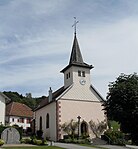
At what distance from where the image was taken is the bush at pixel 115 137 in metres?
36.0

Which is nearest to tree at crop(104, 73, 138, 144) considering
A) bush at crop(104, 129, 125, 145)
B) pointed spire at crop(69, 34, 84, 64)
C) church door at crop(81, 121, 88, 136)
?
bush at crop(104, 129, 125, 145)

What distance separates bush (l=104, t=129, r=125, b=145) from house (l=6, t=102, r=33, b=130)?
30.4 meters

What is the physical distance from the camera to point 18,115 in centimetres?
6538

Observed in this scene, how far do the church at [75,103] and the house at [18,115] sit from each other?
66.7ft

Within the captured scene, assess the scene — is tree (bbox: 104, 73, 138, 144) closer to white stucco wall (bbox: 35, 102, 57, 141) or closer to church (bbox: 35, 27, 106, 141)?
church (bbox: 35, 27, 106, 141)

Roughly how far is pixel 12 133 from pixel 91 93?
14.9m

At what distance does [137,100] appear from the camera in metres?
21.5

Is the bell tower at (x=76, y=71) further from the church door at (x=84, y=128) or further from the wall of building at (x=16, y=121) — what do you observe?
the wall of building at (x=16, y=121)

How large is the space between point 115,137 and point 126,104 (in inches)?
645

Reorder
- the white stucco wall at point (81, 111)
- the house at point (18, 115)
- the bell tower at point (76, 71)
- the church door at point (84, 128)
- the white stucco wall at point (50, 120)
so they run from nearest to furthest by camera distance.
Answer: the white stucco wall at point (81, 111) < the white stucco wall at point (50, 120) < the church door at point (84, 128) < the bell tower at point (76, 71) < the house at point (18, 115)

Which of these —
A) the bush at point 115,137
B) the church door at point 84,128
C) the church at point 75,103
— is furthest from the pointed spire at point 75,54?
the bush at point 115,137

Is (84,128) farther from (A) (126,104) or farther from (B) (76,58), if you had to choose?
(A) (126,104)

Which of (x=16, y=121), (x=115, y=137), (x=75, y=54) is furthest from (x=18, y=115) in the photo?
(x=115, y=137)

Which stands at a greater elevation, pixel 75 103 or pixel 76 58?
pixel 76 58
